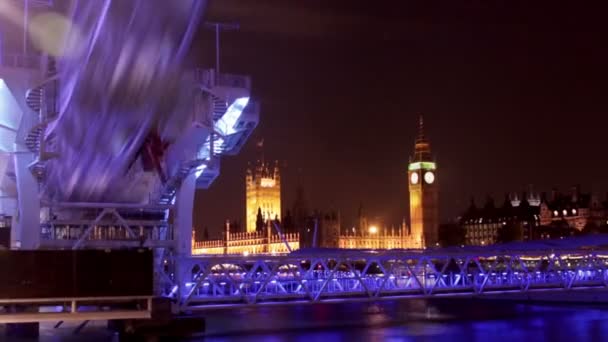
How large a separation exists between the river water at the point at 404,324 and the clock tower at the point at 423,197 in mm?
88459

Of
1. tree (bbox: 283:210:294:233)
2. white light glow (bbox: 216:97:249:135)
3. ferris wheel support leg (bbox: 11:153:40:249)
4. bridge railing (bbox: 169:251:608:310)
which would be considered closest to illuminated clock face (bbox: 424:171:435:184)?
tree (bbox: 283:210:294:233)

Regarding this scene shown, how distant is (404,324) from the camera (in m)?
39.8

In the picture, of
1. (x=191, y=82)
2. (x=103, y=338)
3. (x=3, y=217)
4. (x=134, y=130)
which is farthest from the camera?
(x=3, y=217)

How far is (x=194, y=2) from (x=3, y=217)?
2664 cm

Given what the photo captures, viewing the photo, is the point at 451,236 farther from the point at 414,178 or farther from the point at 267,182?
the point at 267,182

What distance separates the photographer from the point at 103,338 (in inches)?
1225

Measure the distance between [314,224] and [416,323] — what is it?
3413 inches

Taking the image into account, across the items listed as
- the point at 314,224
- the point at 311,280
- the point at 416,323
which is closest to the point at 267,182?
the point at 314,224

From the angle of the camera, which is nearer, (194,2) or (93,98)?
(194,2)

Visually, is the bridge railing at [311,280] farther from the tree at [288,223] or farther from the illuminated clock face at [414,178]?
the illuminated clock face at [414,178]

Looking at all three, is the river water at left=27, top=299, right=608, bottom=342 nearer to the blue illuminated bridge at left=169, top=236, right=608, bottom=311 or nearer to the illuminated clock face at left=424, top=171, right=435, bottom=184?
the blue illuminated bridge at left=169, top=236, right=608, bottom=311

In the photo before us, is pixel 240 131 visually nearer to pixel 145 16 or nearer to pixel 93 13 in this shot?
pixel 93 13

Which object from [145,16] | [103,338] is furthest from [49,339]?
[145,16]

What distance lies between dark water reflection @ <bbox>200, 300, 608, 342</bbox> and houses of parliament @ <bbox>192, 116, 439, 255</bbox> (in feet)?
238
